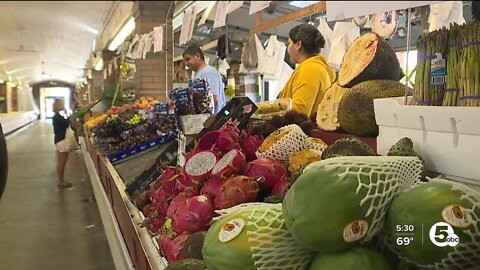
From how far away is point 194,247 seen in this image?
1209 mm

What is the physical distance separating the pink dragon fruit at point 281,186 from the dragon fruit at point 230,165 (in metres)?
0.15

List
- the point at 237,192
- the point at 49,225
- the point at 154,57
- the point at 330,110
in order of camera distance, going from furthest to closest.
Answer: the point at 154,57 → the point at 49,225 → the point at 330,110 → the point at 237,192

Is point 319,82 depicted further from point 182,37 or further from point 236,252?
point 236,252

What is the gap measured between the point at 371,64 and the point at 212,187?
67 cm

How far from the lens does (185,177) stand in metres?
1.66

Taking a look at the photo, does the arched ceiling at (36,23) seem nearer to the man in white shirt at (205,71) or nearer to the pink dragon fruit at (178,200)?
the man in white shirt at (205,71)

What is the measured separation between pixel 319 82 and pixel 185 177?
1129 mm

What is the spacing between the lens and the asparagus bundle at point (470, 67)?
3.51 ft

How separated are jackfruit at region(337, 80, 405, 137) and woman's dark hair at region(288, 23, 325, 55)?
1.26m

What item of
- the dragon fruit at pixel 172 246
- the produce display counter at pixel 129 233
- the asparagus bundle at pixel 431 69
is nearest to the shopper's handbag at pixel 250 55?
the produce display counter at pixel 129 233

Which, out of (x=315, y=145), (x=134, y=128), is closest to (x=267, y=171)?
(x=315, y=145)

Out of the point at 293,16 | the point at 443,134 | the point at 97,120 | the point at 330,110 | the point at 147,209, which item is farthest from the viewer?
the point at 97,120

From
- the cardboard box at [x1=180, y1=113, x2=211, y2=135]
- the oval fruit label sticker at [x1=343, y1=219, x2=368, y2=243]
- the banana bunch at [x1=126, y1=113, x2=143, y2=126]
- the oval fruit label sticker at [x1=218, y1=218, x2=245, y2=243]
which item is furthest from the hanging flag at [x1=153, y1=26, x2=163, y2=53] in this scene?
the oval fruit label sticker at [x1=343, y1=219, x2=368, y2=243]

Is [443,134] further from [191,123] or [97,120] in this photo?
[97,120]
